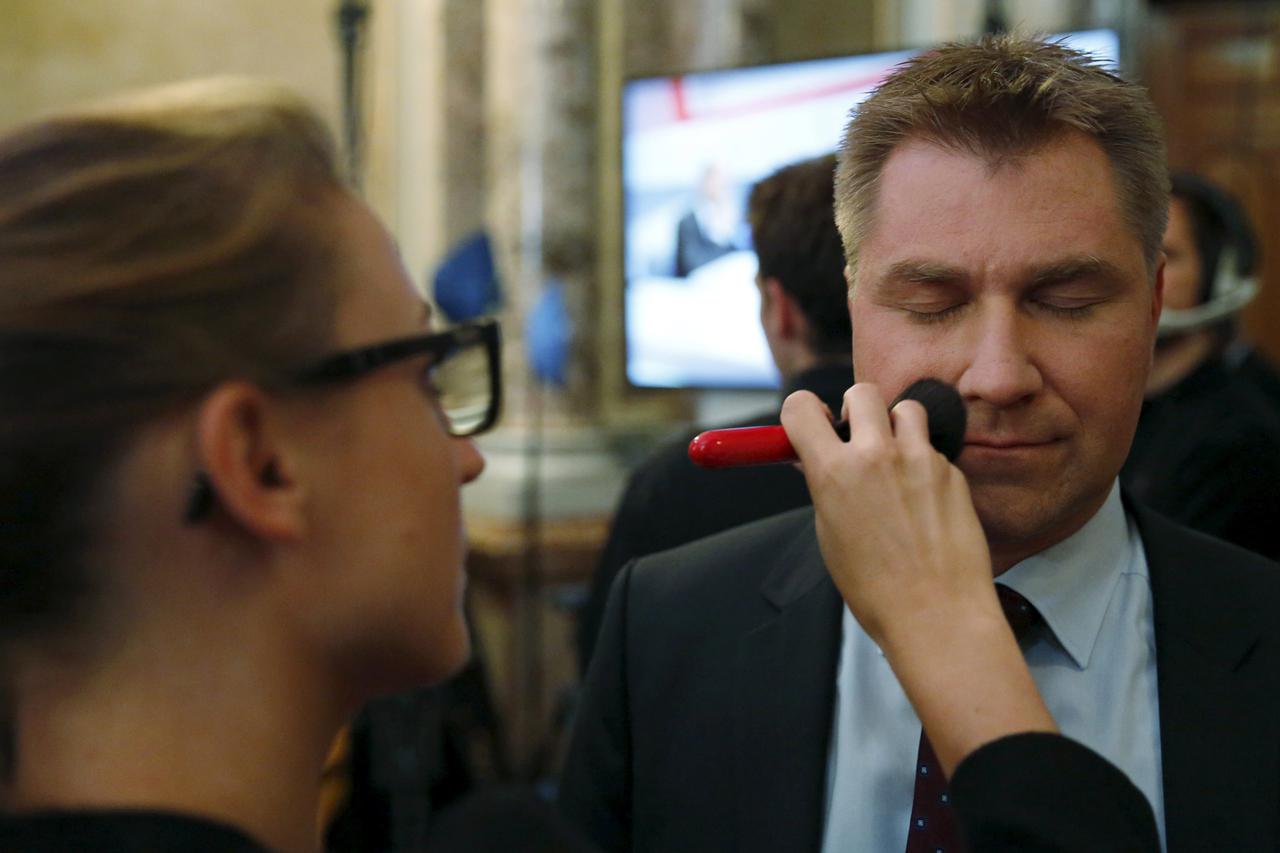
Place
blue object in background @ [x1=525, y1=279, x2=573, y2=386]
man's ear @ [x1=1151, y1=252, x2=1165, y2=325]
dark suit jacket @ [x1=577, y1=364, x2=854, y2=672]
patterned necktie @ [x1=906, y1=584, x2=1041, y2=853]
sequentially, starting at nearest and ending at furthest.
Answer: patterned necktie @ [x1=906, y1=584, x2=1041, y2=853], man's ear @ [x1=1151, y1=252, x2=1165, y2=325], dark suit jacket @ [x1=577, y1=364, x2=854, y2=672], blue object in background @ [x1=525, y1=279, x2=573, y2=386]

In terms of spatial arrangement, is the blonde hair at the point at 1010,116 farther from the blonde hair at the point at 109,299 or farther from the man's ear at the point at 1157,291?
the blonde hair at the point at 109,299

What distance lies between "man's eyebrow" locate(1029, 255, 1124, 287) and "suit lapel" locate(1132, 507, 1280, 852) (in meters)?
0.33

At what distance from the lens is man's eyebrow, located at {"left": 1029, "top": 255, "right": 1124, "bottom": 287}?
4.22 ft

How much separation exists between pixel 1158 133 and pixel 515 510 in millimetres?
3736

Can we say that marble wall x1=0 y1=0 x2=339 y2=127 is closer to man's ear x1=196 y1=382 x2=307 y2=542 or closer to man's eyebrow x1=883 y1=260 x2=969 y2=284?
man's eyebrow x1=883 y1=260 x2=969 y2=284

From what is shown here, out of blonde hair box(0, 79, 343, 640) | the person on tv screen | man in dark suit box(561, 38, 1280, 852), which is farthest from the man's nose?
the person on tv screen

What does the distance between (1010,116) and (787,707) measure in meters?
0.66

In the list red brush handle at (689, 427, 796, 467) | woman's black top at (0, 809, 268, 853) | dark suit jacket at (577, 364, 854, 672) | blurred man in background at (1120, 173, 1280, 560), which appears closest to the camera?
woman's black top at (0, 809, 268, 853)

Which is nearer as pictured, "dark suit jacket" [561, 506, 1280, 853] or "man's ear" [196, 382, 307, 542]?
"man's ear" [196, 382, 307, 542]

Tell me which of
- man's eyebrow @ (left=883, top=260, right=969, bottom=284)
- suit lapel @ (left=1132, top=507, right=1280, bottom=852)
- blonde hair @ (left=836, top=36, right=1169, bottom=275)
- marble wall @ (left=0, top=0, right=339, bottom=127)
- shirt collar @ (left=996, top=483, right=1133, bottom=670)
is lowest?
suit lapel @ (left=1132, top=507, right=1280, bottom=852)

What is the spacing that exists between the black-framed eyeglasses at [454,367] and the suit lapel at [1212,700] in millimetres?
748

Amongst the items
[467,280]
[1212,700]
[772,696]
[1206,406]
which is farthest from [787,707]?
[467,280]

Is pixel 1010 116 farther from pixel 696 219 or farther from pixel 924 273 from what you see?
pixel 696 219

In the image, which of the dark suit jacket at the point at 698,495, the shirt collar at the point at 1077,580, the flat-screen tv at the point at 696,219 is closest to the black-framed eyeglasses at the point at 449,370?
the shirt collar at the point at 1077,580
